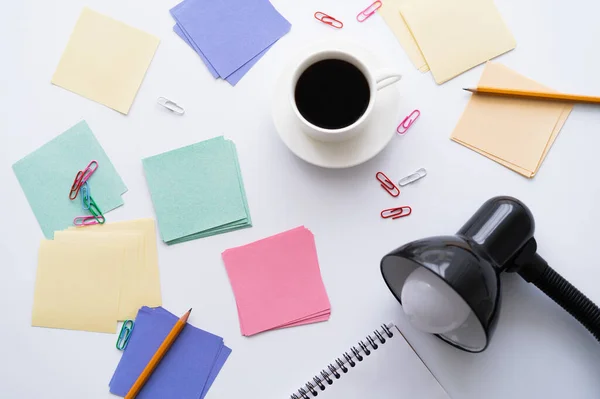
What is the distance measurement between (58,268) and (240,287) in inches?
13.4

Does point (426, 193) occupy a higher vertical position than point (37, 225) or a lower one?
lower

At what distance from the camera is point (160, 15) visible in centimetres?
104

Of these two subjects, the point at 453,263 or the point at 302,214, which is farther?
the point at 302,214

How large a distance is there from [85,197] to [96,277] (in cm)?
15

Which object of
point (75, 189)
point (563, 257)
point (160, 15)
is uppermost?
point (160, 15)

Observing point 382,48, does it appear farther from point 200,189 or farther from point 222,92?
point 200,189

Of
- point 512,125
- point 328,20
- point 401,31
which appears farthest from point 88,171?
point 512,125

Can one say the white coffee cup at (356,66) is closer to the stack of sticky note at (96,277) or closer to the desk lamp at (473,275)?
the desk lamp at (473,275)

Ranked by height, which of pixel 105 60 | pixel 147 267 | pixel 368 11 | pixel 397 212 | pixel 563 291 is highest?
pixel 105 60

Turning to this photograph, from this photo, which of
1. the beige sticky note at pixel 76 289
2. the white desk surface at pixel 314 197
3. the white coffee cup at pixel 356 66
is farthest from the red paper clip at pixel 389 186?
the beige sticky note at pixel 76 289

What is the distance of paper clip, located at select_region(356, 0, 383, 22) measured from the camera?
1.02 m

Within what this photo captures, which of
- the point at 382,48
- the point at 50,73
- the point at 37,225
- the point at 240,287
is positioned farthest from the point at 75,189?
the point at 382,48

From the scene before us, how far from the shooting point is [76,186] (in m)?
1.03

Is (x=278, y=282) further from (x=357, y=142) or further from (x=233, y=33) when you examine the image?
(x=233, y=33)
